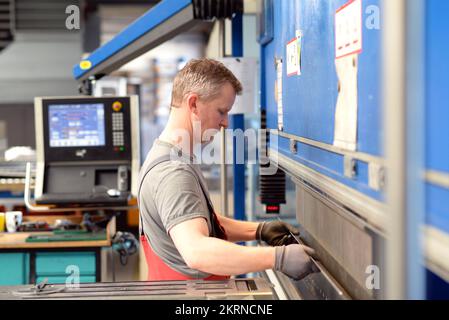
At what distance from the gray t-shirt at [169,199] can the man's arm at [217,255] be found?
0.25 feet

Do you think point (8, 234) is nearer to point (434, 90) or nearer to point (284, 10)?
point (284, 10)

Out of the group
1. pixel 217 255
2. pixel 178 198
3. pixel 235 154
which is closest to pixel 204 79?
pixel 178 198

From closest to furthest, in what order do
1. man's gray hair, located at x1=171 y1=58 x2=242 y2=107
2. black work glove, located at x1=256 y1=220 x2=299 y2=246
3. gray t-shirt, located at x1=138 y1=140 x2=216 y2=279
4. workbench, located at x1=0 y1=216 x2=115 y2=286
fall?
1. gray t-shirt, located at x1=138 y1=140 x2=216 y2=279
2. man's gray hair, located at x1=171 y1=58 x2=242 y2=107
3. black work glove, located at x1=256 y1=220 x2=299 y2=246
4. workbench, located at x1=0 y1=216 x2=115 y2=286

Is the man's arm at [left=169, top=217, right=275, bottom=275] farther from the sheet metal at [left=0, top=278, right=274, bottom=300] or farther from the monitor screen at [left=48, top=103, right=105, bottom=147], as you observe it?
the monitor screen at [left=48, top=103, right=105, bottom=147]

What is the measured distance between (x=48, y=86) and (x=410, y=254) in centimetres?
816

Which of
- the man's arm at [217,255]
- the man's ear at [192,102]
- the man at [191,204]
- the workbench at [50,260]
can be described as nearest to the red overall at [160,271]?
the man at [191,204]

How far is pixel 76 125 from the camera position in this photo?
4.27 metres

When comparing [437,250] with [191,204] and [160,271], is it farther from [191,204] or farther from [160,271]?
[160,271]

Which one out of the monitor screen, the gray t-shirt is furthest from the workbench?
the gray t-shirt

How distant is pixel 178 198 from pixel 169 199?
0.10ft

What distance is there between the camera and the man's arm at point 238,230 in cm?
249

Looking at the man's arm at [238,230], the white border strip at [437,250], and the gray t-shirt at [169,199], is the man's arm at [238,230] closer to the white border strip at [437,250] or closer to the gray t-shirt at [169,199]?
the gray t-shirt at [169,199]

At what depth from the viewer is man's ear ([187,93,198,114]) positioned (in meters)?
2.10

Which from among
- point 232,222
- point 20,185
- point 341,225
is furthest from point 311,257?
point 20,185
